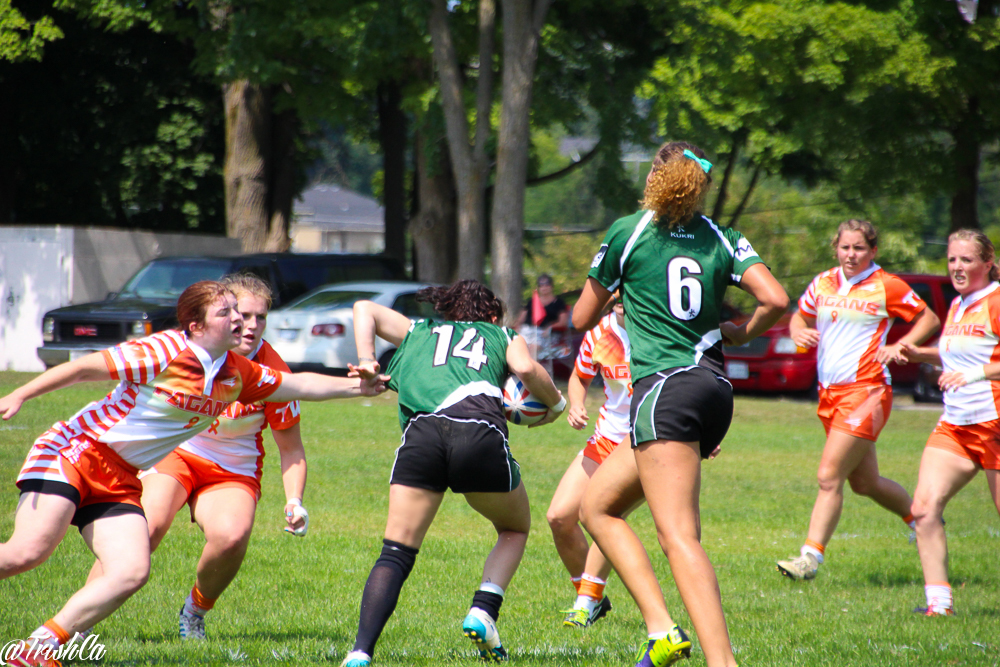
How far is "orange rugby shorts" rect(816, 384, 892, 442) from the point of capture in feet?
21.2

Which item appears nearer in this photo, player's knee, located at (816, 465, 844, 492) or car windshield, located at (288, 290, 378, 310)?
player's knee, located at (816, 465, 844, 492)

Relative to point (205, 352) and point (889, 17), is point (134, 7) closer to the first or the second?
point (889, 17)

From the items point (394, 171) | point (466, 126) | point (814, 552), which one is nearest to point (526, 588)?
point (814, 552)

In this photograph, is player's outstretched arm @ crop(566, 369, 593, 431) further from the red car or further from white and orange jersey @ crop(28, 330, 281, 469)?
the red car

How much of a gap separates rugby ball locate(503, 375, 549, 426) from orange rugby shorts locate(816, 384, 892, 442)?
257cm

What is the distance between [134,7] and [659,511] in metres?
19.9

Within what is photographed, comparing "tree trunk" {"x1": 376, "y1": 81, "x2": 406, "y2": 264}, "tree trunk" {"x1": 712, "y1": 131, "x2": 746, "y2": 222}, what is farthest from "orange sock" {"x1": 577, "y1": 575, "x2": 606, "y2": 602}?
"tree trunk" {"x1": 376, "y1": 81, "x2": 406, "y2": 264}

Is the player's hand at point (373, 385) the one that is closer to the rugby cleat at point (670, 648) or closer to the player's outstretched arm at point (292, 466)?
the player's outstretched arm at point (292, 466)

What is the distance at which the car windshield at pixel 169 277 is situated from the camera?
1659 centimetres

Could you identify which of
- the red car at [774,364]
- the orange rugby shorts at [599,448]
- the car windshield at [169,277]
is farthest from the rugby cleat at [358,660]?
the red car at [774,364]

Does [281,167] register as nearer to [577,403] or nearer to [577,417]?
[577,403]

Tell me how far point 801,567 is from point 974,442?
1274 mm

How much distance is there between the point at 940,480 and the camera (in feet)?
19.3

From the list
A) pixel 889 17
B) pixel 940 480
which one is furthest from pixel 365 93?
pixel 940 480
